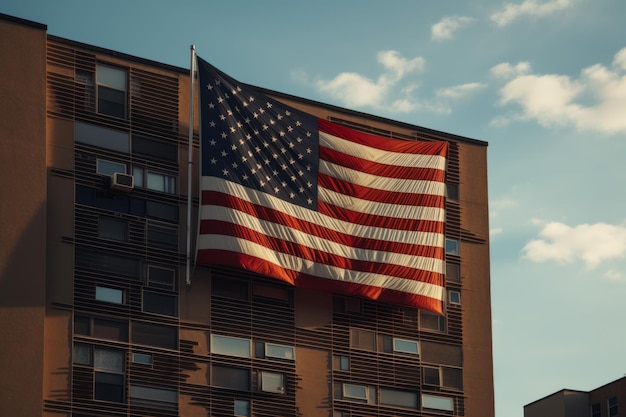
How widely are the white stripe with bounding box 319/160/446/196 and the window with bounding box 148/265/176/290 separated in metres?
9.77

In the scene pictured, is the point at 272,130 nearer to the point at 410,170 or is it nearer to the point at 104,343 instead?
the point at 410,170

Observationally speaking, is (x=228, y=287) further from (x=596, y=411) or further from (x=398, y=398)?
(x=596, y=411)

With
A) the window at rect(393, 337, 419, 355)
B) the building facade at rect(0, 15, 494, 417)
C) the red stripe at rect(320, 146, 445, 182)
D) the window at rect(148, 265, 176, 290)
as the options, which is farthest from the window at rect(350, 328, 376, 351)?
the window at rect(148, 265, 176, 290)

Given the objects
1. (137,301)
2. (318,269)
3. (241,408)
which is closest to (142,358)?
(137,301)

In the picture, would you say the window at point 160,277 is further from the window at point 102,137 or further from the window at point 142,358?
the window at point 102,137

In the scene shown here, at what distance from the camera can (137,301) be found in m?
62.8

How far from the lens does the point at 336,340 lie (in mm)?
67562

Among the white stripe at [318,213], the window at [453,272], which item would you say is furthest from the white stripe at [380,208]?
the window at [453,272]

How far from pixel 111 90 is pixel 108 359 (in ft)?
41.3

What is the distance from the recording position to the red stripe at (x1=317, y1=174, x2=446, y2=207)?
69.1m

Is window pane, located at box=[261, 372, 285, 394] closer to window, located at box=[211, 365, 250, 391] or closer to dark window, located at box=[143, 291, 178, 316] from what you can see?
window, located at box=[211, 365, 250, 391]

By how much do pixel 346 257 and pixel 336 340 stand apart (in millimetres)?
3985

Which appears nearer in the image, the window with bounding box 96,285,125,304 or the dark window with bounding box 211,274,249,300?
the window with bounding box 96,285,125,304

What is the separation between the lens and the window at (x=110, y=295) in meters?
61.8
